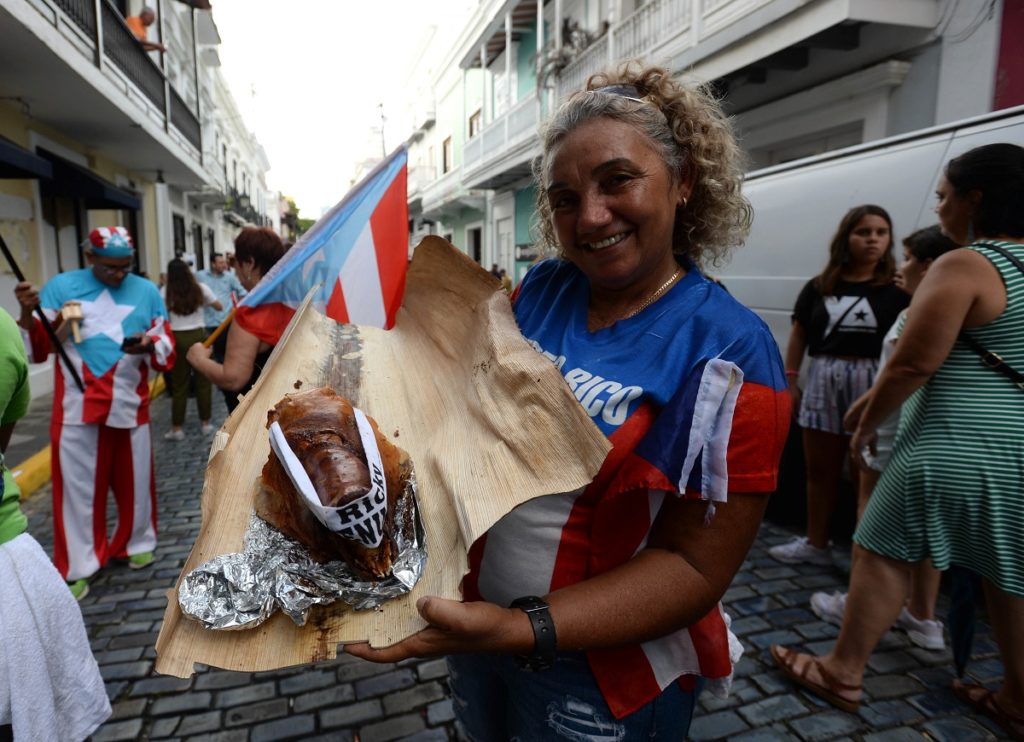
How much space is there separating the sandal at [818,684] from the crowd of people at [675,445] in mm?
10

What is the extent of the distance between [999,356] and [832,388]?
153cm

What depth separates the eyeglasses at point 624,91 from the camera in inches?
51.0

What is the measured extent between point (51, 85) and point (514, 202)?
12.2 m

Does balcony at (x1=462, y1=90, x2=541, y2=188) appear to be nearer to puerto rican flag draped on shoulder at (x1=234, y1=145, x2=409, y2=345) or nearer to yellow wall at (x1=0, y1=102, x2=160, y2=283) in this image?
yellow wall at (x1=0, y1=102, x2=160, y2=283)

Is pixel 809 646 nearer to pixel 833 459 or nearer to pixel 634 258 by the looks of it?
pixel 833 459

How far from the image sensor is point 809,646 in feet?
10.5

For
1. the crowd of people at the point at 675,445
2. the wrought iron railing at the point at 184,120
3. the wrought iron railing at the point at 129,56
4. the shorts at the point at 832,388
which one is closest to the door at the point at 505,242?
the wrought iron railing at the point at 184,120

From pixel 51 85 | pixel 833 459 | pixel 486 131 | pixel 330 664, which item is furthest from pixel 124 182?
pixel 833 459

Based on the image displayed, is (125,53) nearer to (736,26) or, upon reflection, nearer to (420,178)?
(736,26)

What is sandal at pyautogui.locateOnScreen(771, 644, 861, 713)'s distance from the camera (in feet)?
8.83

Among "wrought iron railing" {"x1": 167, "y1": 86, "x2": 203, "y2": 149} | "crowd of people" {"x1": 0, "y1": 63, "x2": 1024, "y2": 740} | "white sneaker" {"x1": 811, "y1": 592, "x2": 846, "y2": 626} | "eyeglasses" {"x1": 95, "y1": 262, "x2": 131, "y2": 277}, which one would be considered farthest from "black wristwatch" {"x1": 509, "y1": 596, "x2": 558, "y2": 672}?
"wrought iron railing" {"x1": 167, "y1": 86, "x2": 203, "y2": 149}

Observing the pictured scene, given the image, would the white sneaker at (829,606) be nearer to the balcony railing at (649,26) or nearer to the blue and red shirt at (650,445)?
the blue and red shirt at (650,445)

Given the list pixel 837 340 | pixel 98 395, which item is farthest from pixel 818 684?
pixel 98 395

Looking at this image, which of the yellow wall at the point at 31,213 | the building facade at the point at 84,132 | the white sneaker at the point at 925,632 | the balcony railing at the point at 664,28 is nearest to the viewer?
the white sneaker at the point at 925,632
